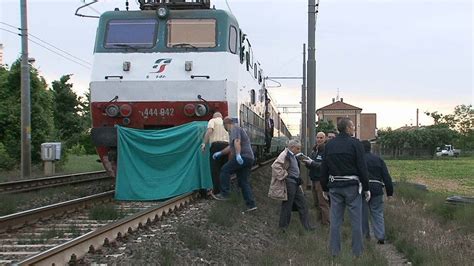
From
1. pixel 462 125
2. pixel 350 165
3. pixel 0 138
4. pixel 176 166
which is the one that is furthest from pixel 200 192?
pixel 462 125

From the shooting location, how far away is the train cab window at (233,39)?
12961mm

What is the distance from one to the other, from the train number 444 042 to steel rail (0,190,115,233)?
77.6 inches

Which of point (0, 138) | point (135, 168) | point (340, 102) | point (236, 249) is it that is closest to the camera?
point (236, 249)

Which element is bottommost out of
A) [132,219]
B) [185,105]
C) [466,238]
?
[466,238]

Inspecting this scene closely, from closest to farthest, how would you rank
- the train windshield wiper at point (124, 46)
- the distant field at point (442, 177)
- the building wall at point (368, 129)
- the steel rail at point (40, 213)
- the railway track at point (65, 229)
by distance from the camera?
the railway track at point (65, 229) < the steel rail at point (40, 213) < the train windshield wiper at point (124, 46) < the distant field at point (442, 177) < the building wall at point (368, 129)

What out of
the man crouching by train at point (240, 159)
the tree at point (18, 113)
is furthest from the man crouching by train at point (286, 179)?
the tree at point (18, 113)

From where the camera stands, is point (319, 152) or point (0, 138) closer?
point (319, 152)

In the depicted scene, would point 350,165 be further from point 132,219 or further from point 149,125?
point 149,125

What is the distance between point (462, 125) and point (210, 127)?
345ft

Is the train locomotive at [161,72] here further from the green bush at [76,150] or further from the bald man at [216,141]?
the green bush at [76,150]

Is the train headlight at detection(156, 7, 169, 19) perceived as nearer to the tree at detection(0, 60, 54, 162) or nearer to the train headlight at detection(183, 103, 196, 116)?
the train headlight at detection(183, 103, 196, 116)

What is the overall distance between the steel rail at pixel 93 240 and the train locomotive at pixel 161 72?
3019 mm

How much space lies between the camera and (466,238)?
35.6 feet

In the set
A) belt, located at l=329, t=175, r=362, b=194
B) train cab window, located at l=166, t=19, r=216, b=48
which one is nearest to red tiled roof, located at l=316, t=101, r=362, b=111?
train cab window, located at l=166, t=19, r=216, b=48
